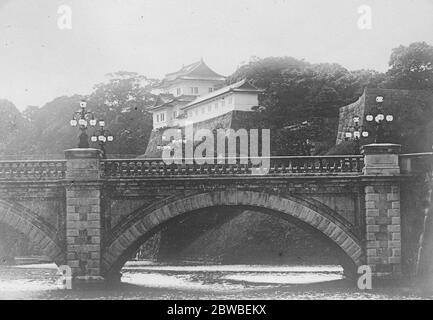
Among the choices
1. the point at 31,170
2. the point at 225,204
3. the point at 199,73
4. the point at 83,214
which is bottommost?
the point at 83,214

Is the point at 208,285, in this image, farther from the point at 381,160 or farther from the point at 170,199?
the point at 381,160

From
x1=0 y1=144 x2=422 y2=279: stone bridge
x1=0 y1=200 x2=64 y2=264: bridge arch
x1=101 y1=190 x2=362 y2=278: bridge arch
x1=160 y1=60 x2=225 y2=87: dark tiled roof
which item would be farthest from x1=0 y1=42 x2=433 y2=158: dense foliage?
x1=0 y1=200 x2=64 y2=264: bridge arch

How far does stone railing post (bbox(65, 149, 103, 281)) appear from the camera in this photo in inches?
1100

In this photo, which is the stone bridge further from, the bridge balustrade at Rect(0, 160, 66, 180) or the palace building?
the palace building

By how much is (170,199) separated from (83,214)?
9.99 feet

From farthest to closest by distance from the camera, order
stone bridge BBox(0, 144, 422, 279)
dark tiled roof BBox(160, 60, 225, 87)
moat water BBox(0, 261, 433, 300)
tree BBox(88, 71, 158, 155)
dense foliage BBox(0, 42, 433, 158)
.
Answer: dark tiled roof BBox(160, 60, 225, 87)
tree BBox(88, 71, 158, 155)
dense foliage BBox(0, 42, 433, 158)
stone bridge BBox(0, 144, 422, 279)
moat water BBox(0, 261, 433, 300)

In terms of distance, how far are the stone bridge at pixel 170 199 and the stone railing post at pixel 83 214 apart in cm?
3

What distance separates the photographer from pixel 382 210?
28547 mm

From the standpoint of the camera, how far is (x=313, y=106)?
5153 cm

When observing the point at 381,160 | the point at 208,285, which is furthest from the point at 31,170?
the point at 381,160

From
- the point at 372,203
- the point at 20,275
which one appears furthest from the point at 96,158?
the point at 20,275

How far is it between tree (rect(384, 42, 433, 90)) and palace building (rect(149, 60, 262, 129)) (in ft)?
29.5

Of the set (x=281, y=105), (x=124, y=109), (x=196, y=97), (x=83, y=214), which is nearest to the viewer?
(x=83, y=214)

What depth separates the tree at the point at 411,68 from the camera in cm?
4822
